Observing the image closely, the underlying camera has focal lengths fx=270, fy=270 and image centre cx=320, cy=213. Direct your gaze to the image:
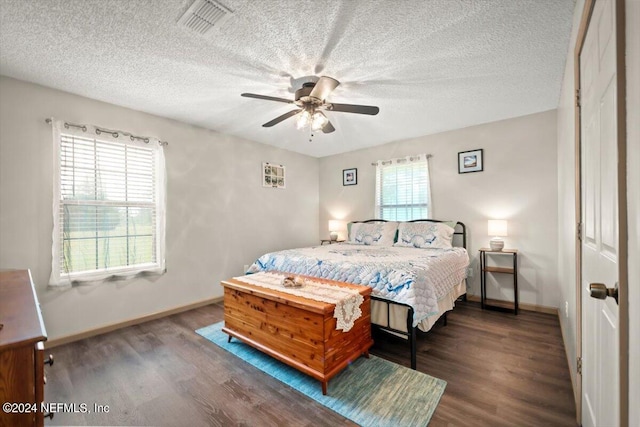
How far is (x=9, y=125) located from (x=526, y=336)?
5.27 metres

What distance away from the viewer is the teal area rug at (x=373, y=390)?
167 cm

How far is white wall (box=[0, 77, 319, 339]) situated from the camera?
2.48m

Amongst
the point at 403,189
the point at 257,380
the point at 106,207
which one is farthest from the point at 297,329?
the point at 403,189

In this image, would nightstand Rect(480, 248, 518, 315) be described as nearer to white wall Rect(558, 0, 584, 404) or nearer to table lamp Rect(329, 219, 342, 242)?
white wall Rect(558, 0, 584, 404)

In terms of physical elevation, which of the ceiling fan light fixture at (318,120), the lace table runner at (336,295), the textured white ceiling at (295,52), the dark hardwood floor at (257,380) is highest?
the textured white ceiling at (295,52)

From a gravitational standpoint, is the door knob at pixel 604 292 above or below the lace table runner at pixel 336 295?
above

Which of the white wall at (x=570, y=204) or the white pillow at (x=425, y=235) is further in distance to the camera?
the white pillow at (x=425, y=235)

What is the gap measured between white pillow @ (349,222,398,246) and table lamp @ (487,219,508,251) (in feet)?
4.04

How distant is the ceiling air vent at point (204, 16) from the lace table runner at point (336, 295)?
2.00 m

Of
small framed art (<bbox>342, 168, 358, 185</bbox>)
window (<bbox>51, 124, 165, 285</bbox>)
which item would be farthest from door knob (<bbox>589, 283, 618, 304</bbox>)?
small framed art (<bbox>342, 168, 358, 185</bbox>)

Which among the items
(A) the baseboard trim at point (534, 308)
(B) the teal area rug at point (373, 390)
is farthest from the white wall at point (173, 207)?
(A) the baseboard trim at point (534, 308)

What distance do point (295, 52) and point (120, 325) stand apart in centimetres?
336

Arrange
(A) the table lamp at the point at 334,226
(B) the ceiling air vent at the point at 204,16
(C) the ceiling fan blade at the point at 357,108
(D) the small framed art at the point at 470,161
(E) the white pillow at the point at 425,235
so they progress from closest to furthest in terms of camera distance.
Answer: (B) the ceiling air vent at the point at 204,16 → (C) the ceiling fan blade at the point at 357,108 → (E) the white pillow at the point at 425,235 → (D) the small framed art at the point at 470,161 → (A) the table lamp at the point at 334,226

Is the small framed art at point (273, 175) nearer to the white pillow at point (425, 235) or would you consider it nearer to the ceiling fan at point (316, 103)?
the ceiling fan at point (316, 103)
